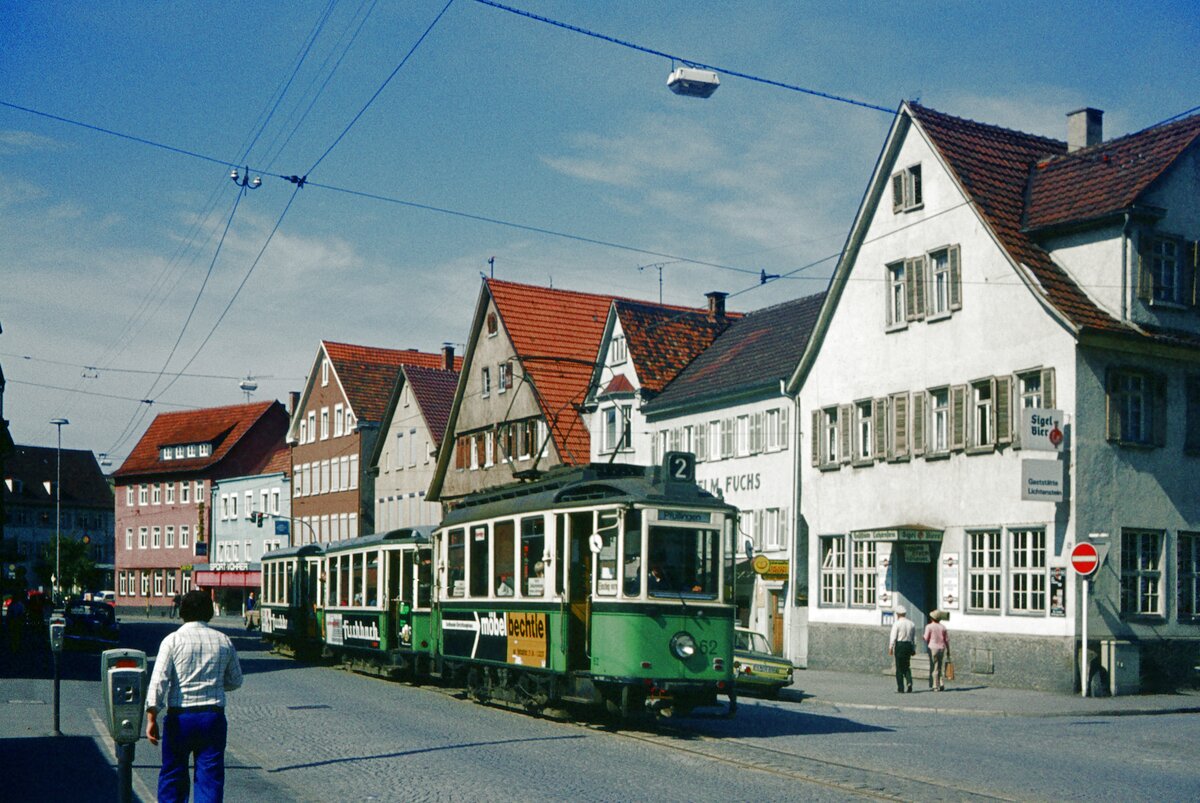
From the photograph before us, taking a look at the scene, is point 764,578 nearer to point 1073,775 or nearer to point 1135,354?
point 1135,354

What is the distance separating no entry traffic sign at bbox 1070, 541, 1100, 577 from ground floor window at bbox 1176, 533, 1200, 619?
11.9ft

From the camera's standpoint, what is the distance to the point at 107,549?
129 m

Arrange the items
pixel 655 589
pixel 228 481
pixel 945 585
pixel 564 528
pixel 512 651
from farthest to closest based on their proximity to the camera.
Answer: pixel 228 481 < pixel 945 585 < pixel 512 651 < pixel 564 528 < pixel 655 589

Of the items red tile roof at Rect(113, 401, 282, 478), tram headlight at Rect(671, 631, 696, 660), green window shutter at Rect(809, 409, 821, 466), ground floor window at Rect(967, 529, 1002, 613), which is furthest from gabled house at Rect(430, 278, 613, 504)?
red tile roof at Rect(113, 401, 282, 478)

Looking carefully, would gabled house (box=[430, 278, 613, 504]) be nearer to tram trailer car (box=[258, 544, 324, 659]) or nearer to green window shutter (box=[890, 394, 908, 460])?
tram trailer car (box=[258, 544, 324, 659])

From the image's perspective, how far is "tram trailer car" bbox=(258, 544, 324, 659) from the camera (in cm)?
3650

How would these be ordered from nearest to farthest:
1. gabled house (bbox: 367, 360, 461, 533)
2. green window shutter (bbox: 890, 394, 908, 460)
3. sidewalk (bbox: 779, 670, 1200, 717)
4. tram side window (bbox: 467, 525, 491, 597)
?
1. tram side window (bbox: 467, 525, 491, 597)
2. sidewalk (bbox: 779, 670, 1200, 717)
3. green window shutter (bbox: 890, 394, 908, 460)
4. gabled house (bbox: 367, 360, 461, 533)

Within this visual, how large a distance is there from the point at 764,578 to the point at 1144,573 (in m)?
9.69

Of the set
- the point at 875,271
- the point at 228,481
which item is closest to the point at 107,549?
the point at 228,481

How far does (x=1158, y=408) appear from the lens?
29156 millimetres

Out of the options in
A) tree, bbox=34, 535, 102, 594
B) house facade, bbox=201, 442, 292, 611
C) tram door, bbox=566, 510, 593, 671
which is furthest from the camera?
tree, bbox=34, 535, 102, 594

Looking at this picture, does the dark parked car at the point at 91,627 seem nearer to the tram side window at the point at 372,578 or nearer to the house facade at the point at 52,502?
the tram side window at the point at 372,578

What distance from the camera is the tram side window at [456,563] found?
22.8 metres

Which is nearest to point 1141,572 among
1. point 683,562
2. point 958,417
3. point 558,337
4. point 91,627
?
point 958,417
